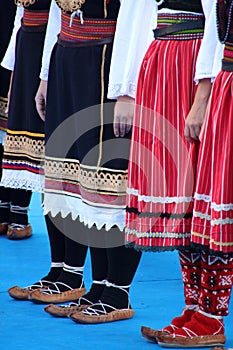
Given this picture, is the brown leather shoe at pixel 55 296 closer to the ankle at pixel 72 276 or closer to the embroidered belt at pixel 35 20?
the ankle at pixel 72 276

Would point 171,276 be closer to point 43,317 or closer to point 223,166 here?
point 43,317

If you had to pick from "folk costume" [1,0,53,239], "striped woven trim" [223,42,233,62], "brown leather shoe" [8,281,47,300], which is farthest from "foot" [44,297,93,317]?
"striped woven trim" [223,42,233,62]

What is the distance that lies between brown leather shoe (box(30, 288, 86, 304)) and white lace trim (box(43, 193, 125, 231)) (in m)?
0.31

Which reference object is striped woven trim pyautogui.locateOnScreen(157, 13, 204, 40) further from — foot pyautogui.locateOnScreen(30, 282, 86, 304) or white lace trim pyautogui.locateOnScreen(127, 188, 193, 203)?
foot pyautogui.locateOnScreen(30, 282, 86, 304)

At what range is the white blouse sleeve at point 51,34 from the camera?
363 centimetres

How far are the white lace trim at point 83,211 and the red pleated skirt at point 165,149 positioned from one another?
1.05ft

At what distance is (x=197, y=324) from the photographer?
297 centimetres

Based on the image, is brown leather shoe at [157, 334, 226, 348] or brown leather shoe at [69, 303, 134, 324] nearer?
brown leather shoe at [157, 334, 226, 348]

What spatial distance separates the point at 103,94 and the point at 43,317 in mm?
878

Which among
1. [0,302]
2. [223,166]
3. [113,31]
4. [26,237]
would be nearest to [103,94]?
[113,31]

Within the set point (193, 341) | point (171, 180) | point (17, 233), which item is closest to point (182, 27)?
point (171, 180)

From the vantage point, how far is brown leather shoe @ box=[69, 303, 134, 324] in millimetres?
3322

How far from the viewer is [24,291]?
3.71 metres

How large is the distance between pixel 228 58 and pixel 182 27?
0.90 feet
